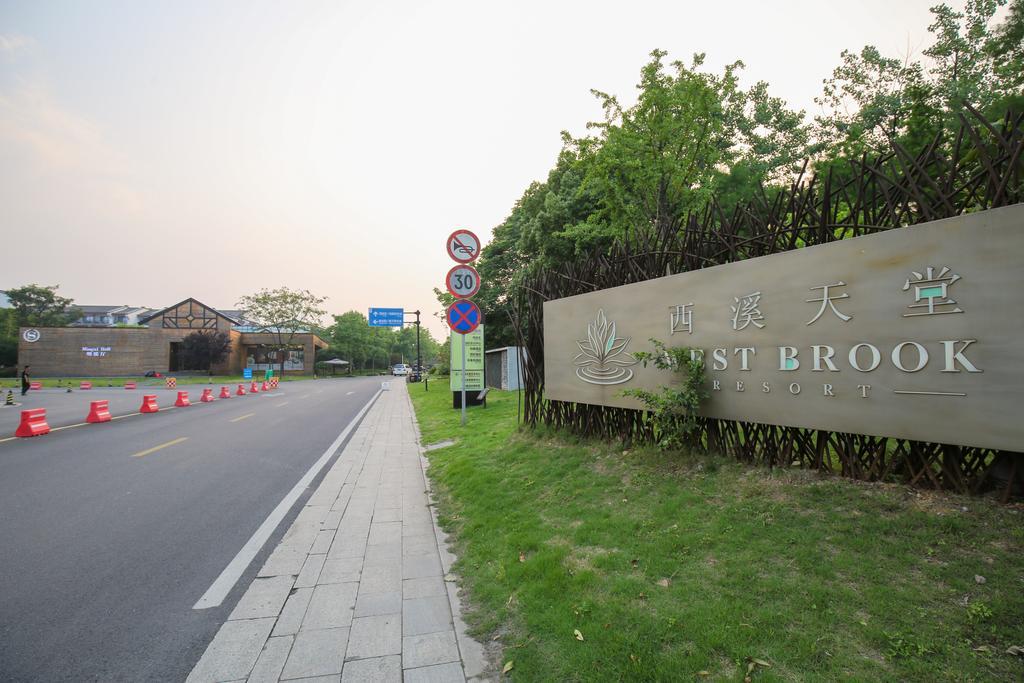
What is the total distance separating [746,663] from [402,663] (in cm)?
174

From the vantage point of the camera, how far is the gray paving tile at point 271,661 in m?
2.52

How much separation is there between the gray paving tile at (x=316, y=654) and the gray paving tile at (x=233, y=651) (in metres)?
0.21

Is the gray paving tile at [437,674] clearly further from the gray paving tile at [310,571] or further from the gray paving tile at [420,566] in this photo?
the gray paving tile at [310,571]

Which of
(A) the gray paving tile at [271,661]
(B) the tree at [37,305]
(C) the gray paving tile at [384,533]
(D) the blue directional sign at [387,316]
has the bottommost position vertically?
(C) the gray paving tile at [384,533]

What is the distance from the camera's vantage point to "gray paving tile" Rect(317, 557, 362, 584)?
12.1ft

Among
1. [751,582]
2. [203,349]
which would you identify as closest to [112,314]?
[203,349]

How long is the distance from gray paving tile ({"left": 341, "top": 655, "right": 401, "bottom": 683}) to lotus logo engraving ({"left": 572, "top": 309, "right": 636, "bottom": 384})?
3.61 meters

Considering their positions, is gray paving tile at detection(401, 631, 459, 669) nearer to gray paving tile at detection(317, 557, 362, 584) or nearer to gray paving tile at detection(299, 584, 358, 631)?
gray paving tile at detection(299, 584, 358, 631)

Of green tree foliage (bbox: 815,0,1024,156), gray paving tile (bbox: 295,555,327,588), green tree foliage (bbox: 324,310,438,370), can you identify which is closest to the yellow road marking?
gray paving tile (bbox: 295,555,327,588)

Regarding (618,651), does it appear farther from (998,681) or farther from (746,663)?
(998,681)

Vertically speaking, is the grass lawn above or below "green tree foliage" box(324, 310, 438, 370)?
below

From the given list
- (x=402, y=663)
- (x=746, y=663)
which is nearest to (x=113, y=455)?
(x=402, y=663)

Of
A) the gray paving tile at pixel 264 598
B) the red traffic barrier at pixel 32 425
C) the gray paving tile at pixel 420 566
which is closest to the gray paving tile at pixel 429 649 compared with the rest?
the gray paving tile at pixel 420 566

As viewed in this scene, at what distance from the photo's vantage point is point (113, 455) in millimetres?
8562
